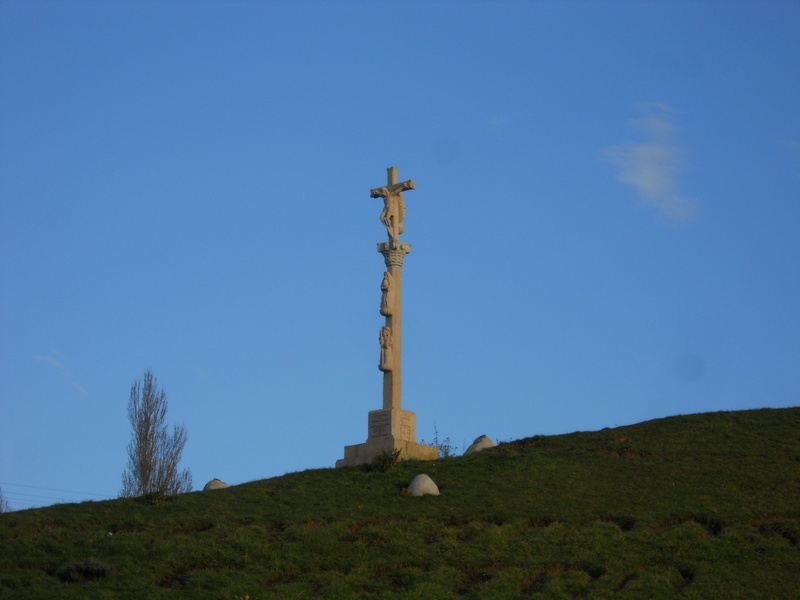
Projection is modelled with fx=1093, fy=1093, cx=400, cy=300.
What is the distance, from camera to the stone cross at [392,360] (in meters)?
28.5

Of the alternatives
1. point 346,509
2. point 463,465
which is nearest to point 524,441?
point 463,465

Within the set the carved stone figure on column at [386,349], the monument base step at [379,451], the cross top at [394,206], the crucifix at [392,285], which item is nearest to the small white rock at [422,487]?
the monument base step at [379,451]

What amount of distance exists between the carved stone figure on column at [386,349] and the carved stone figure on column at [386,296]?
0.46 meters

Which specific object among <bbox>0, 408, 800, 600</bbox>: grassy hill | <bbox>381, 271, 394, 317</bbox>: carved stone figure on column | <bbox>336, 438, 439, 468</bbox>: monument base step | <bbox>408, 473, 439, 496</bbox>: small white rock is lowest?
<bbox>0, 408, 800, 600</bbox>: grassy hill

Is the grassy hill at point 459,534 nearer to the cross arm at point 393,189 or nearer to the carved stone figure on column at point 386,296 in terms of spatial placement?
the carved stone figure on column at point 386,296

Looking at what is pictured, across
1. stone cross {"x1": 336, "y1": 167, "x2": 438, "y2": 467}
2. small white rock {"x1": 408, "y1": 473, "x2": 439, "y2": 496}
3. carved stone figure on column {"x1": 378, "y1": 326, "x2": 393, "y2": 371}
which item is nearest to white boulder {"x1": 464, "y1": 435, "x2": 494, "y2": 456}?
stone cross {"x1": 336, "y1": 167, "x2": 438, "y2": 467}

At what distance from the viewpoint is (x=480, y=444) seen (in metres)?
30.8

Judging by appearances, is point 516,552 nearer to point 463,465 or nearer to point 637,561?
point 637,561

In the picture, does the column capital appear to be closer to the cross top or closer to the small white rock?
the cross top

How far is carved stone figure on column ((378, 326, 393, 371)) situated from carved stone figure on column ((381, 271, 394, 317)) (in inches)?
17.9

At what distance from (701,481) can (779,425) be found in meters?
6.26

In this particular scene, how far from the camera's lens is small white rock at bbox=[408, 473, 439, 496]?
24.6 metres

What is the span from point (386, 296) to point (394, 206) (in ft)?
8.65

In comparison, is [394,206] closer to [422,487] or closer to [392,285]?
[392,285]
